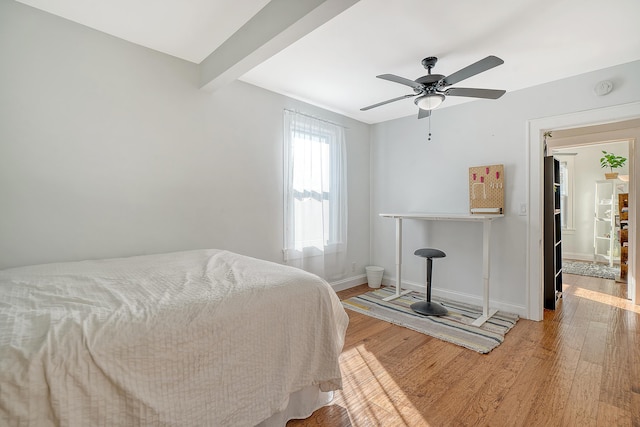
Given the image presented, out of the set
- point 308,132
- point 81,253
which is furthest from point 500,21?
point 81,253

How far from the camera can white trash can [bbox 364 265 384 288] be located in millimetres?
4184

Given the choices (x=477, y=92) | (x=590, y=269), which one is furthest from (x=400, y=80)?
(x=590, y=269)

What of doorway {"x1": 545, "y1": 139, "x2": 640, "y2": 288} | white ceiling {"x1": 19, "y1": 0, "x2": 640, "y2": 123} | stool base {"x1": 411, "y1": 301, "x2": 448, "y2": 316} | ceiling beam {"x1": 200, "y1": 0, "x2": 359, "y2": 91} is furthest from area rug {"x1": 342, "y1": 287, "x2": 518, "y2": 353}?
doorway {"x1": 545, "y1": 139, "x2": 640, "y2": 288}

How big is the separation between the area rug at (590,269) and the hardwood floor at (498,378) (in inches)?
86.7

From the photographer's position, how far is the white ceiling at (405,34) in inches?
73.5

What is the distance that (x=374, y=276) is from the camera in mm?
4184

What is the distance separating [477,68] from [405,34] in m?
0.58

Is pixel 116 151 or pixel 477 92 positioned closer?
pixel 116 151

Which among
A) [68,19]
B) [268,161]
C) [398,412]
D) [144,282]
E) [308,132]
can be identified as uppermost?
[68,19]

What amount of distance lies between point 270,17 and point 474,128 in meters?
2.75

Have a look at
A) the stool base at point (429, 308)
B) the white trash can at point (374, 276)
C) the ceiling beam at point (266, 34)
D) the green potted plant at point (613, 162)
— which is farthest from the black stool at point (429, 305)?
the green potted plant at point (613, 162)

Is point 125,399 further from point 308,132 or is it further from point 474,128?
point 474,128

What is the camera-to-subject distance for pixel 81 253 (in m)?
2.06

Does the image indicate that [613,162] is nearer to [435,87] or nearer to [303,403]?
[435,87]
